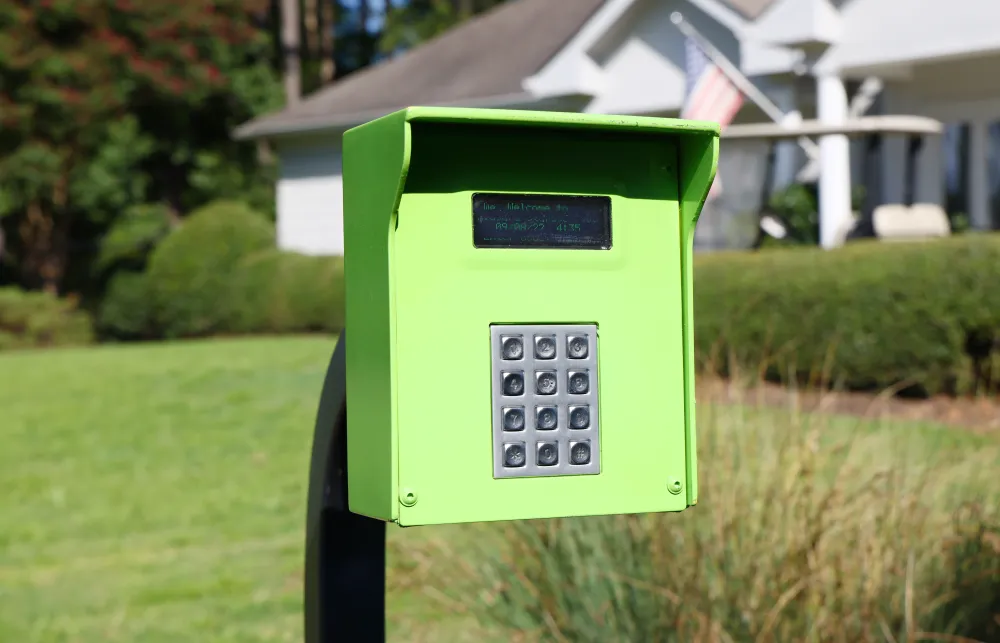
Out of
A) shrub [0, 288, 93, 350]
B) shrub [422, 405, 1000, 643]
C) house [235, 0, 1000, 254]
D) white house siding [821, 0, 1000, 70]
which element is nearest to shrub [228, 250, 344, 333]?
house [235, 0, 1000, 254]

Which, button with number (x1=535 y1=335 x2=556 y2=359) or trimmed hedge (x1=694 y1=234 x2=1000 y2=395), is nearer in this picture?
button with number (x1=535 y1=335 x2=556 y2=359)

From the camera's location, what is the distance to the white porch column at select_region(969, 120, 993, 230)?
17.7 meters

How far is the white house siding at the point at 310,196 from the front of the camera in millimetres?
24562

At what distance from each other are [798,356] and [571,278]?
959 centimetres

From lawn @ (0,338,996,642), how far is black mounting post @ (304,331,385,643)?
2.13 meters

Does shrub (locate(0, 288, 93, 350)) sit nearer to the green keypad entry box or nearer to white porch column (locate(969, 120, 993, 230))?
white porch column (locate(969, 120, 993, 230))

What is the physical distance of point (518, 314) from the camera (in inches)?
82.1

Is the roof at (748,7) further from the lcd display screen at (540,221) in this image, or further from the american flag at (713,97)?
the lcd display screen at (540,221)

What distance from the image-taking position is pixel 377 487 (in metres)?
2.06

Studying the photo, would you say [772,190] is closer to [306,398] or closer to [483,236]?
[306,398]

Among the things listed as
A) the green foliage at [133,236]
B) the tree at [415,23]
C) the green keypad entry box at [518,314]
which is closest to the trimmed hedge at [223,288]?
the green foliage at [133,236]

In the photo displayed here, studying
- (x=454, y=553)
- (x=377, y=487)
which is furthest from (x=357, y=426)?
(x=454, y=553)

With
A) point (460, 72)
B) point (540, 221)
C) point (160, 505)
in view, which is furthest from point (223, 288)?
point (540, 221)

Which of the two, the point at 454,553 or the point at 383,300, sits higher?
the point at 383,300
